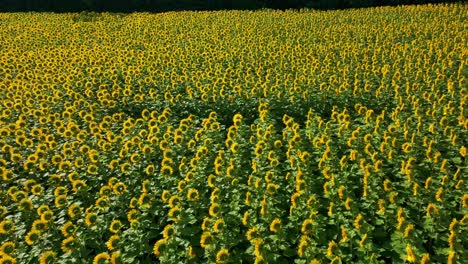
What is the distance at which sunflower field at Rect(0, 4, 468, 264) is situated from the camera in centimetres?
414

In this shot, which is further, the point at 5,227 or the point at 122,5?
the point at 122,5

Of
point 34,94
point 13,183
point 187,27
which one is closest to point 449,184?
point 13,183

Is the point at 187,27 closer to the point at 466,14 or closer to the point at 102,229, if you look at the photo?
the point at 466,14

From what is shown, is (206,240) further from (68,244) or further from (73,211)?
(73,211)

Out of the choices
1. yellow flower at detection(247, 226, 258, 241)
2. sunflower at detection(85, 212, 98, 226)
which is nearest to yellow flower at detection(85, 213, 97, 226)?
sunflower at detection(85, 212, 98, 226)

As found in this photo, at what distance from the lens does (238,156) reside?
18.5 ft

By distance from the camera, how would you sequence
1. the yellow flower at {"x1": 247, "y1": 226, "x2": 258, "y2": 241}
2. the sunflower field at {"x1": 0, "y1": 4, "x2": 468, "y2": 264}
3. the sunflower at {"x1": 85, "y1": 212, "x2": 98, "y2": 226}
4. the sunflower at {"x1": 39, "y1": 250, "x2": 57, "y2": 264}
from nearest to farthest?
the sunflower at {"x1": 39, "y1": 250, "x2": 57, "y2": 264}, the yellow flower at {"x1": 247, "y1": 226, "x2": 258, "y2": 241}, the sunflower field at {"x1": 0, "y1": 4, "x2": 468, "y2": 264}, the sunflower at {"x1": 85, "y1": 212, "x2": 98, "y2": 226}

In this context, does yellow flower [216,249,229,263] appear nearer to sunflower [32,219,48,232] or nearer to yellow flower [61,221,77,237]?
yellow flower [61,221,77,237]

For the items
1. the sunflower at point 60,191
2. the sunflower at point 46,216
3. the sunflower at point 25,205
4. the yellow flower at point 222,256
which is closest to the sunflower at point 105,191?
the sunflower at point 60,191

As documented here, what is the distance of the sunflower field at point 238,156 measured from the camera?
414cm

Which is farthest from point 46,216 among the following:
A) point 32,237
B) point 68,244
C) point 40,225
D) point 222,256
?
point 222,256

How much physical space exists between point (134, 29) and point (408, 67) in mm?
10676

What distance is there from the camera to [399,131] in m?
6.13

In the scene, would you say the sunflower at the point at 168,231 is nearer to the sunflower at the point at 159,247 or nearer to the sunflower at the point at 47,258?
the sunflower at the point at 159,247
